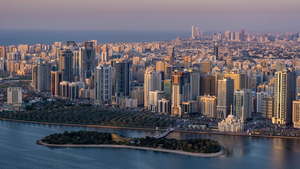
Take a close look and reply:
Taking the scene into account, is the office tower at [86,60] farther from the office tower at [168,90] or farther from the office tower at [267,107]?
the office tower at [267,107]

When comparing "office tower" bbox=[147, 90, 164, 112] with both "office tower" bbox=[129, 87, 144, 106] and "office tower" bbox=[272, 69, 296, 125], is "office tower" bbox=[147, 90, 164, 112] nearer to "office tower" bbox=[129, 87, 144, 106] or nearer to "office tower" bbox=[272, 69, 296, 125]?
"office tower" bbox=[129, 87, 144, 106]

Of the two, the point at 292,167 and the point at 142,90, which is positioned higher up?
Result: the point at 142,90

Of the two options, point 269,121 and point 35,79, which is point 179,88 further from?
point 35,79

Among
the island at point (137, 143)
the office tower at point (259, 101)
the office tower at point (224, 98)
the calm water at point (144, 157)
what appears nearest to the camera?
the calm water at point (144, 157)

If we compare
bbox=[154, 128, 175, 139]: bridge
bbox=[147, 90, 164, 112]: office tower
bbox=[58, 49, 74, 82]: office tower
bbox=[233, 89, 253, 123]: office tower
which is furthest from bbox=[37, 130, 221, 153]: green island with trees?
bbox=[58, 49, 74, 82]: office tower

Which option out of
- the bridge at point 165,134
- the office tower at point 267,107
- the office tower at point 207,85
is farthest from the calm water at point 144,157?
the office tower at point 207,85

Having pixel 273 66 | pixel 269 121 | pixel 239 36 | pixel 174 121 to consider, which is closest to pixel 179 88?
pixel 174 121
